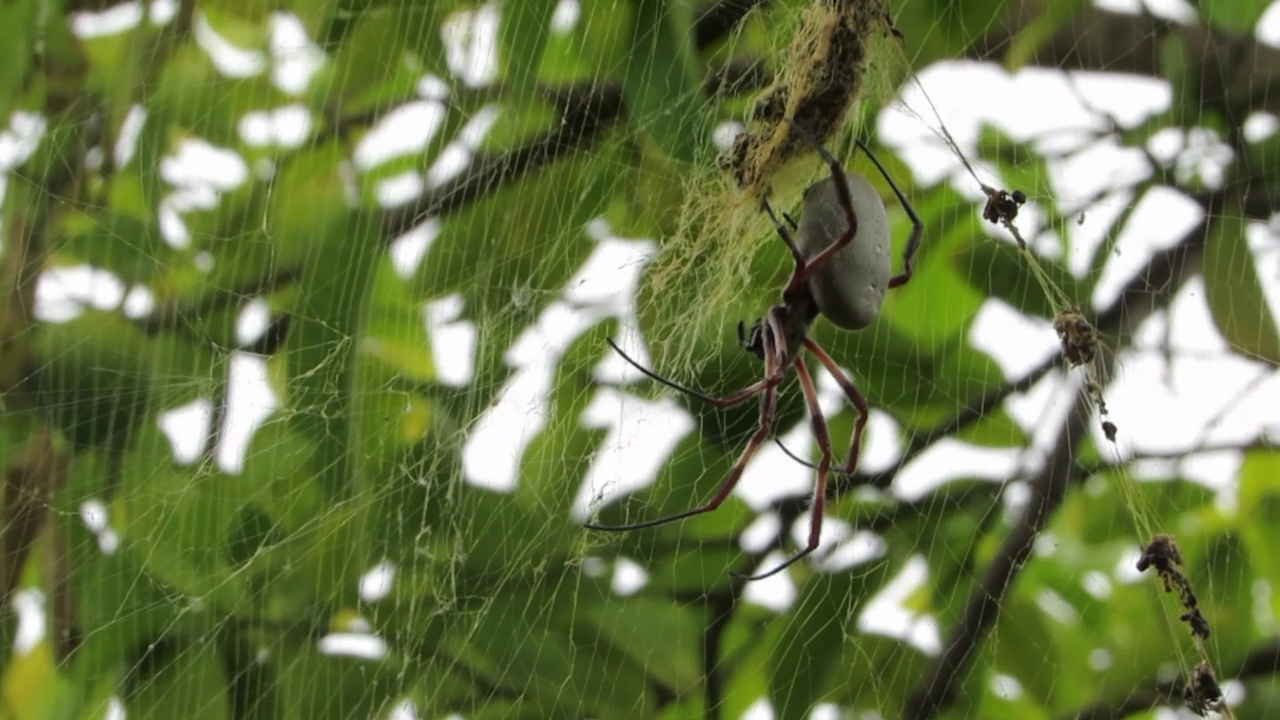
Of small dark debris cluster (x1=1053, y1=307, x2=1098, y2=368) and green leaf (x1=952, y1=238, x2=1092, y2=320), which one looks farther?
green leaf (x1=952, y1=238, x2=1092, y2=320)

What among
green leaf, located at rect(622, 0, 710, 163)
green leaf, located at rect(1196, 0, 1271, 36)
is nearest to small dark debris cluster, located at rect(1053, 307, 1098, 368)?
green leaf, located at rect(622, 0, 710, 163)

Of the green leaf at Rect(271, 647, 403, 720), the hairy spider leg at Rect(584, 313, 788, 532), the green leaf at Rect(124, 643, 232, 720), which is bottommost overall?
the green leaf at Rect(124, 643, 232, 720)

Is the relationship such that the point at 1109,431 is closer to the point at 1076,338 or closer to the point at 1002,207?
the point at 1076,338

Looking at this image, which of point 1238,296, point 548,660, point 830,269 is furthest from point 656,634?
point 1238,296

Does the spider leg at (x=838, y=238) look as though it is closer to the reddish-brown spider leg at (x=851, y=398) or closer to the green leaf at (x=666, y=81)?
the reddish-brown spider leg at (x=851, y=398)

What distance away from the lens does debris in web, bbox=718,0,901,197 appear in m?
1.00

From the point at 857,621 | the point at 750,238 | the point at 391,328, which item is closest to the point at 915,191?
the point at 750,238

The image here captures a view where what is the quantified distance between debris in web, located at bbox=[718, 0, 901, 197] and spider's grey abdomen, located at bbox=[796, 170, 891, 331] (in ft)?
0.38

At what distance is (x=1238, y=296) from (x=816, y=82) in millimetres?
623

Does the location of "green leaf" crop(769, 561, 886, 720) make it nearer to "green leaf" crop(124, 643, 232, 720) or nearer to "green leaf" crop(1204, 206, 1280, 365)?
"green leaf" crop(1204, 206, 1280, 365)

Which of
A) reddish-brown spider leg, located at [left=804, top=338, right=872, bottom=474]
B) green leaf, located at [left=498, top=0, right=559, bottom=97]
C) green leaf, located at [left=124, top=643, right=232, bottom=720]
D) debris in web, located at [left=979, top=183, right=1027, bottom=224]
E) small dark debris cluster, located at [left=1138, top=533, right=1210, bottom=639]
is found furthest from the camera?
green leaf, located at [left=124, top=643, right=232, bottom=720]

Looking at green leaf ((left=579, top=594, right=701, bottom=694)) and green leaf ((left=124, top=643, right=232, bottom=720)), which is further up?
green leaf ((left=579, top=594, right=701, bottom=694))

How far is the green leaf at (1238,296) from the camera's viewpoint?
134 cm

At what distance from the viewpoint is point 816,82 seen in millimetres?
1003
